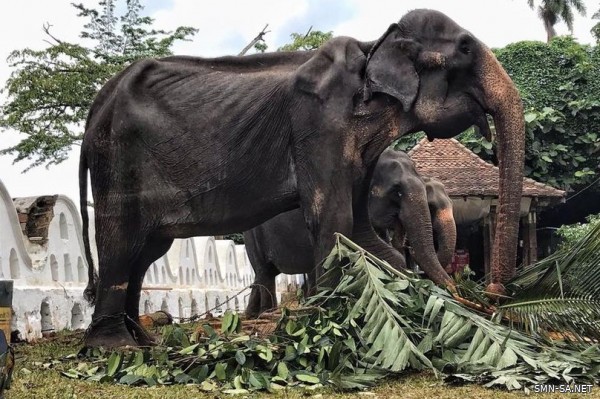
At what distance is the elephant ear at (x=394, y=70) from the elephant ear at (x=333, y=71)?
0.28 feet

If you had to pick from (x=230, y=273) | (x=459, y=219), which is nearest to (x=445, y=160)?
(x=459, y=219)

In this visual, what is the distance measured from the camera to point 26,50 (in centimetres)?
2175

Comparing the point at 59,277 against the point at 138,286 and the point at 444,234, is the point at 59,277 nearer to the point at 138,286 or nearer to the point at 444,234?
the point at 138,286

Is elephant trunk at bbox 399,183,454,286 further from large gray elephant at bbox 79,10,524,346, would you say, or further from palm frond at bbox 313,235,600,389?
palm frond at bbox 313,235,600,389

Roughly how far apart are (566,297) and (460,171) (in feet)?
34.2

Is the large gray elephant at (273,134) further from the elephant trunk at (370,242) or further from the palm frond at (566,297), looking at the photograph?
the palm frond at (566,297)

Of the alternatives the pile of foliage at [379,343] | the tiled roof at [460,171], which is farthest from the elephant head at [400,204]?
the tiled roof at [460,171]

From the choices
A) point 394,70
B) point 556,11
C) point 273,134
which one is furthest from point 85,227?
point 556,11

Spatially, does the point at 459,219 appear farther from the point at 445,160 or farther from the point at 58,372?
the point at 58,372

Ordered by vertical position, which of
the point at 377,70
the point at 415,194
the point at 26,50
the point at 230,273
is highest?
the point at 26,50

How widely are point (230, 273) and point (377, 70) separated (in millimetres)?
9201

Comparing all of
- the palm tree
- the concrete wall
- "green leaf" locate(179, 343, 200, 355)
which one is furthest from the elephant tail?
the palm tree

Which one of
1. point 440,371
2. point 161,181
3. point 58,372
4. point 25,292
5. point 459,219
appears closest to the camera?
point 440,371

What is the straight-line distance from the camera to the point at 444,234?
755cm
